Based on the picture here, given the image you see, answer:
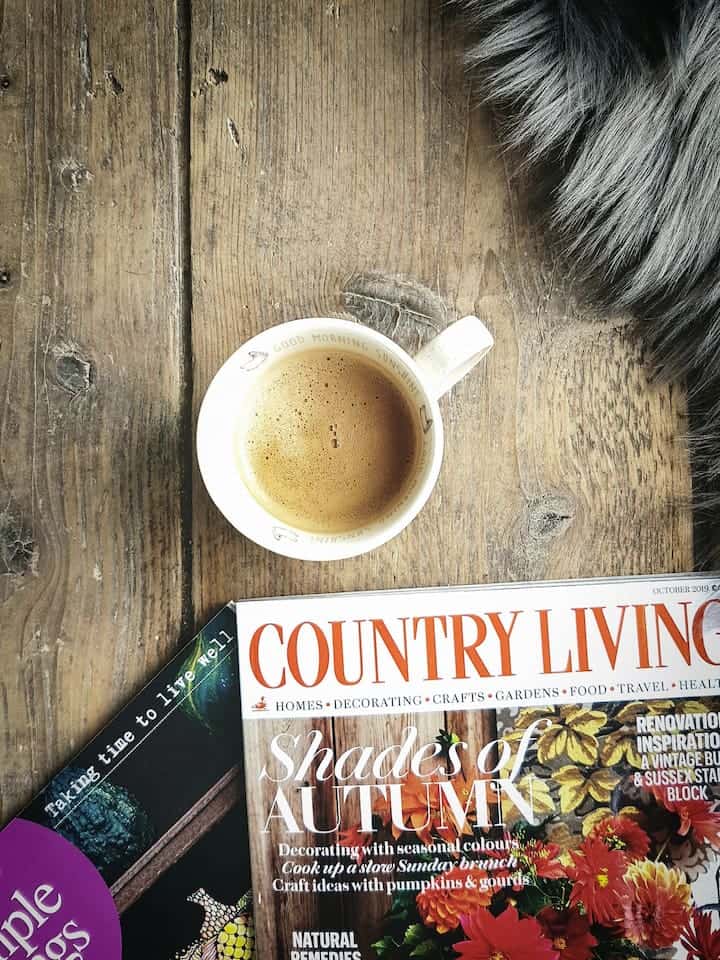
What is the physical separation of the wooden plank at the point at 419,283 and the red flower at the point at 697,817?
0.57 feet

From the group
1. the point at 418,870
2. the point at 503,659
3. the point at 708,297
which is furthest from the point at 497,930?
the point at 708,297

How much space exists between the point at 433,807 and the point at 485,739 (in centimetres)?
6

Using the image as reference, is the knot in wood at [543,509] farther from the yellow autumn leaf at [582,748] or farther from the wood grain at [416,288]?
the yellow autumn leaf at [582,748]

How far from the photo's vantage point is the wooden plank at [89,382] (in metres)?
0.60

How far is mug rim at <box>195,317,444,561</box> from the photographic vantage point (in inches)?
19.9

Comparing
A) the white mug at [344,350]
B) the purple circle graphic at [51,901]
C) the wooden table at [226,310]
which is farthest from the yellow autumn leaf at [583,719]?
the purple circle graphic at [51,901]

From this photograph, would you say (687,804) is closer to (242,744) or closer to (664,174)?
(242,744)

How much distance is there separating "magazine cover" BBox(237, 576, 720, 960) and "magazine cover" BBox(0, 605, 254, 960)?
0.02 m

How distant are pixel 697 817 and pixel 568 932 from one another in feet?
0.42

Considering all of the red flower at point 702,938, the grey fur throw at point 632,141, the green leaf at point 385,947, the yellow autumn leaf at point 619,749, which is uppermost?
the grey fur throw at point 632,141

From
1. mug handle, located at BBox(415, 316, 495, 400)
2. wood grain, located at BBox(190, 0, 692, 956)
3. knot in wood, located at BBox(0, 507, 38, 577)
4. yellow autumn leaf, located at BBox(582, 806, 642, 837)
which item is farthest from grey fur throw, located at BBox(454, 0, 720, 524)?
knot in wood, located at BBox(0, 507, 38, 577)

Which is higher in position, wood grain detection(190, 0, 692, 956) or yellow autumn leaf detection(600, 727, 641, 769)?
wood grain detection(190, 0, 692, 956)

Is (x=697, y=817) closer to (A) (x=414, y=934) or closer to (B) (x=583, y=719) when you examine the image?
(B) (x=583, y=719)

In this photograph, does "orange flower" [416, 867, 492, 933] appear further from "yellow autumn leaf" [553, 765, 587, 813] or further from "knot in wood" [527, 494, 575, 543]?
"knot in wood" [527, 494, 575, 543]
